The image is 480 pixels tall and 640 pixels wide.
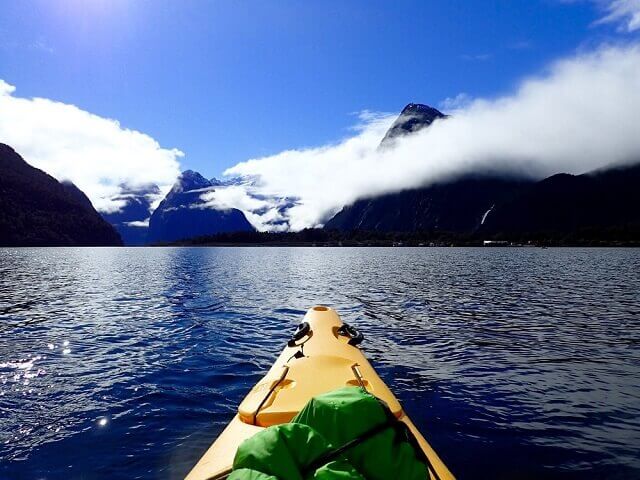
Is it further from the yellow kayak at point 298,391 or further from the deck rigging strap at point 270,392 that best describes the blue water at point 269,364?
the deck rigging strap at point 270,392

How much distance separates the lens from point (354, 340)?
1459 centimetres

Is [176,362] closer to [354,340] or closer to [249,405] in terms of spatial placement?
[354,340]

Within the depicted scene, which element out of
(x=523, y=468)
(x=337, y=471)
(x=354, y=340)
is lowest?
(x=523, y=468)

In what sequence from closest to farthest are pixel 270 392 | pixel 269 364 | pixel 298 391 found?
1. pixel 270 392
2. pixel 298 391
3. pixel 269 364

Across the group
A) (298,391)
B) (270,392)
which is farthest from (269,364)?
(270,392)

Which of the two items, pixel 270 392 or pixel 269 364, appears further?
pixel 269 364

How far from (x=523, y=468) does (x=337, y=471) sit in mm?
6442

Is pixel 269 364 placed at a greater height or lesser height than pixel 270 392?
lesser

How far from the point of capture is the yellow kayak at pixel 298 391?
6.17 meters

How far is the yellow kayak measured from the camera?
617cm

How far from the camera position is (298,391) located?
867 centimetres

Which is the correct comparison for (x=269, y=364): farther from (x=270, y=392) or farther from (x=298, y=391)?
(x=270, y=392)

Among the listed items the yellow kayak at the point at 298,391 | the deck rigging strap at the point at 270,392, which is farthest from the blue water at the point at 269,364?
the deck rigging strap at the point at 270,392

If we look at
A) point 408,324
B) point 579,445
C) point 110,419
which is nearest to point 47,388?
point 110,419
